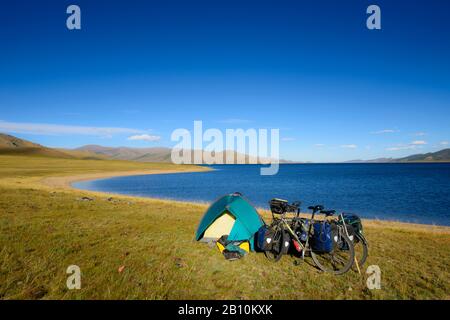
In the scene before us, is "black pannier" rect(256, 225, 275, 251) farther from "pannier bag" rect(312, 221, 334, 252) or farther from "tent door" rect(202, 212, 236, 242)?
"tent door" rect(202, 212, 236, 242)

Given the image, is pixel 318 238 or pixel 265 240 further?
pixel 265 240

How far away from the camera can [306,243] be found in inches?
360

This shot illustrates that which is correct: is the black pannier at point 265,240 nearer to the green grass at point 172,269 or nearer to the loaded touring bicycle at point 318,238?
the loaded touring bicycle at point 318,238

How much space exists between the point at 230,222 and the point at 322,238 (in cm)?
423

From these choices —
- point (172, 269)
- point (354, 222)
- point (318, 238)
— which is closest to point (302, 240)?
point (318, 238)

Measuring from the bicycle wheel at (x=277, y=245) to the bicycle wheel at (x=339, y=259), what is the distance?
1.12 metres

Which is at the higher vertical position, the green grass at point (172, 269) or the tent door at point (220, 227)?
A: the tent door at point (220, 227)

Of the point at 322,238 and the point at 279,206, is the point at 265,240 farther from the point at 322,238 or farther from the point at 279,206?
the point at 322,238

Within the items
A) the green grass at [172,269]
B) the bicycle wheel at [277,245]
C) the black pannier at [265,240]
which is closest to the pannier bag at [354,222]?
the green grass at [172,269]

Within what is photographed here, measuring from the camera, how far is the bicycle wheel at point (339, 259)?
27.2ft

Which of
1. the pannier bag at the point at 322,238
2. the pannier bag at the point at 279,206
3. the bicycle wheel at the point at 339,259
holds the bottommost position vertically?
the bicycle wheel at the point at 339,259

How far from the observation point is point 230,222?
1158 centimetres
